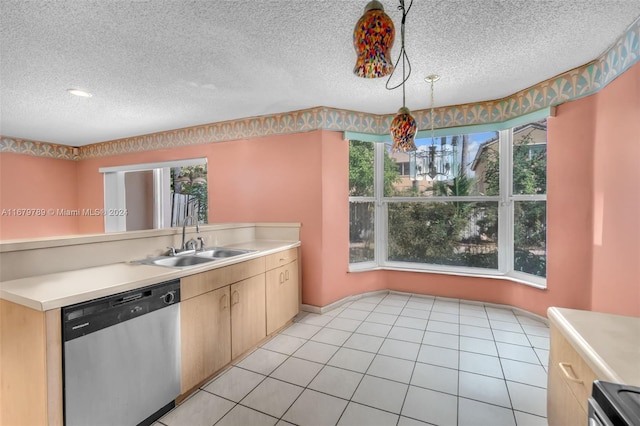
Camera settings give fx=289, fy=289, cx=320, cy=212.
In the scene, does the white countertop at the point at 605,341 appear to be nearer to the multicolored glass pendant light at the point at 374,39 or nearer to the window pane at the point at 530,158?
the multicolored glass pendant light at the point at 374,39

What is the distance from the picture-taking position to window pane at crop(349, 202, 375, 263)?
3816 mm

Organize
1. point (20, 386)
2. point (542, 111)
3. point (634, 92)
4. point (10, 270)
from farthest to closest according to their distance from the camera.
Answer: point (542, 111) < point (634, 92) < point (10, 270) < point (20, 386)

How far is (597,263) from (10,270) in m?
4.08

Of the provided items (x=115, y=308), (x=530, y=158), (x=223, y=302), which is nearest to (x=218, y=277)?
(x=223, y=302)

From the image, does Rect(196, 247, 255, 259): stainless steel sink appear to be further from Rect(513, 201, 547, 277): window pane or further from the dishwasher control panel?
Rect(513, 201, 547, 277): window pane

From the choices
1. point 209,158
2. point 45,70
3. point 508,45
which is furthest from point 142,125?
point 508,45

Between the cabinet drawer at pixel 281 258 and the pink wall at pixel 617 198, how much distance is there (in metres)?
2.67

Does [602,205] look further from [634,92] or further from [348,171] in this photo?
[348,171]

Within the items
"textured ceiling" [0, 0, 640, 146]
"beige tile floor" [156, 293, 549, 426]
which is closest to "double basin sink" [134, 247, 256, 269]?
"beige tile floor" [156, 293, 549, 426]

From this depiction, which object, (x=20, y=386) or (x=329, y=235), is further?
(x=329, y=235)

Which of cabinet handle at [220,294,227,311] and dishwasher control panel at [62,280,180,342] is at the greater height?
dishwasher control panel at [62,280,180,342]

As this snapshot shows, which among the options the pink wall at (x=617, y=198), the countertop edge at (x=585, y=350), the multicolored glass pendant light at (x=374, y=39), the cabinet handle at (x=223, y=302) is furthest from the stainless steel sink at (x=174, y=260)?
the pink wall at (x=617, y=198)

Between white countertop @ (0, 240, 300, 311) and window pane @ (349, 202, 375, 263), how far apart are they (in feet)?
6.86

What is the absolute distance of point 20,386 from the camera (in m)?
1.36
